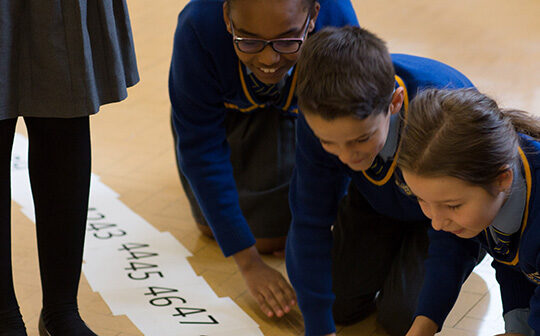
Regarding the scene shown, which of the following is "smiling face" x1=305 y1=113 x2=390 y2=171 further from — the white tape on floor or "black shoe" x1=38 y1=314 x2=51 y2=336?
"black shoe" x1=38 y1=314 x2=51 y2=336

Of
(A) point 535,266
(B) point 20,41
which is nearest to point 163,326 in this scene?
(B) point 20,41

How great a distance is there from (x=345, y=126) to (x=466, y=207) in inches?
8.7

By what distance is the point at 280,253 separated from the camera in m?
1.82

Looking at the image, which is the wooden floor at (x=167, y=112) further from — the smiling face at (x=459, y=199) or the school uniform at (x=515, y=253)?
the smiling face at (x=459, y=199)

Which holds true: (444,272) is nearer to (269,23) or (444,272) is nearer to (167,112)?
(269,23)

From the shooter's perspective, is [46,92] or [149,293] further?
[149,293]

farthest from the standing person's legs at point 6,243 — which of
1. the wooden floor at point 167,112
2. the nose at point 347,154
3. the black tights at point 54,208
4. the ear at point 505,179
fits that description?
the ear at point 505,179

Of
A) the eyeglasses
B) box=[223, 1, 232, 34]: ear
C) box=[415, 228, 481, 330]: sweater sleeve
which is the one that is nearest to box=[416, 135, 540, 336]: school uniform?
box=[415, 228, 481, 330]: sweater sleeve

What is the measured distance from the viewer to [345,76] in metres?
1.12

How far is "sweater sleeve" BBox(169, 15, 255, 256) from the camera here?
155 cm

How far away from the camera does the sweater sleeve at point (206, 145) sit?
155cm

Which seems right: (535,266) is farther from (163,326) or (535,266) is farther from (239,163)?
(239,163)

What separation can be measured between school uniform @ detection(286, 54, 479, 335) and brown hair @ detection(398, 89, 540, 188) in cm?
17

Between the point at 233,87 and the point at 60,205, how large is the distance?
19.0 inches
